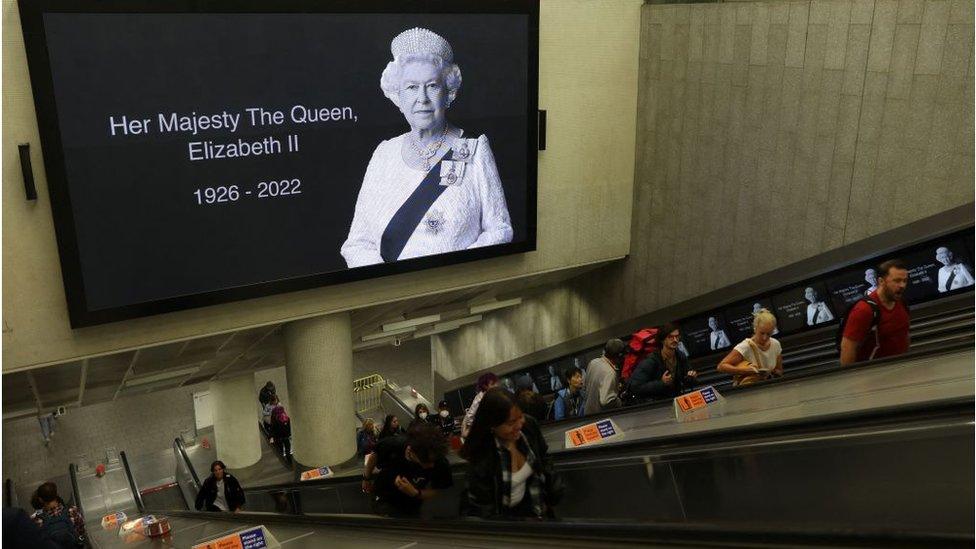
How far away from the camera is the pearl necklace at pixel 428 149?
9253mm

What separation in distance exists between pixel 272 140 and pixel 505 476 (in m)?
5.93

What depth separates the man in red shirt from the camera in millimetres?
5160

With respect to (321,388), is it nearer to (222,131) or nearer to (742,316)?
(222,131)

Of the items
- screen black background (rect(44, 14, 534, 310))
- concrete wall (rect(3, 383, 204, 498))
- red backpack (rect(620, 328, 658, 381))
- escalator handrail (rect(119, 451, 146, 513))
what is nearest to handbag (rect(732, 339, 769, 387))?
red backpack (rect(620, 328, 658, 381))

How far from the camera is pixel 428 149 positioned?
9312mm

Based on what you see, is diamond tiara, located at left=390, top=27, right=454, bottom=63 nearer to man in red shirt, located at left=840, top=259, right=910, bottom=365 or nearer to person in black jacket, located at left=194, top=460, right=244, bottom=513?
person in black jacket, located at left=194, top=460, right=244, bottom=513

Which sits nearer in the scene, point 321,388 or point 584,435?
point 584,435

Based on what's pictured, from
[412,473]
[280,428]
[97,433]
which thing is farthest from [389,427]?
[97,433]

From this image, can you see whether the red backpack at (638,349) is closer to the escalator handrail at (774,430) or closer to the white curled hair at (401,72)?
the escalator handrail at (774,430)

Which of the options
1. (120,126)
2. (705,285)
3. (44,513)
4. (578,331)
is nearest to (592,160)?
(705,285)

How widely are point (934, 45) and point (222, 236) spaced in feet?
21.8

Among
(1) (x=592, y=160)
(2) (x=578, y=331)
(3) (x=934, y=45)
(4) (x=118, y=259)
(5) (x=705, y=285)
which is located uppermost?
(3) (x=934, y=45)

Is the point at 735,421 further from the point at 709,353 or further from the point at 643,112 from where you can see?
the point at 643,112

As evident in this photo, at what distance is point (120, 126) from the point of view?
765cm
